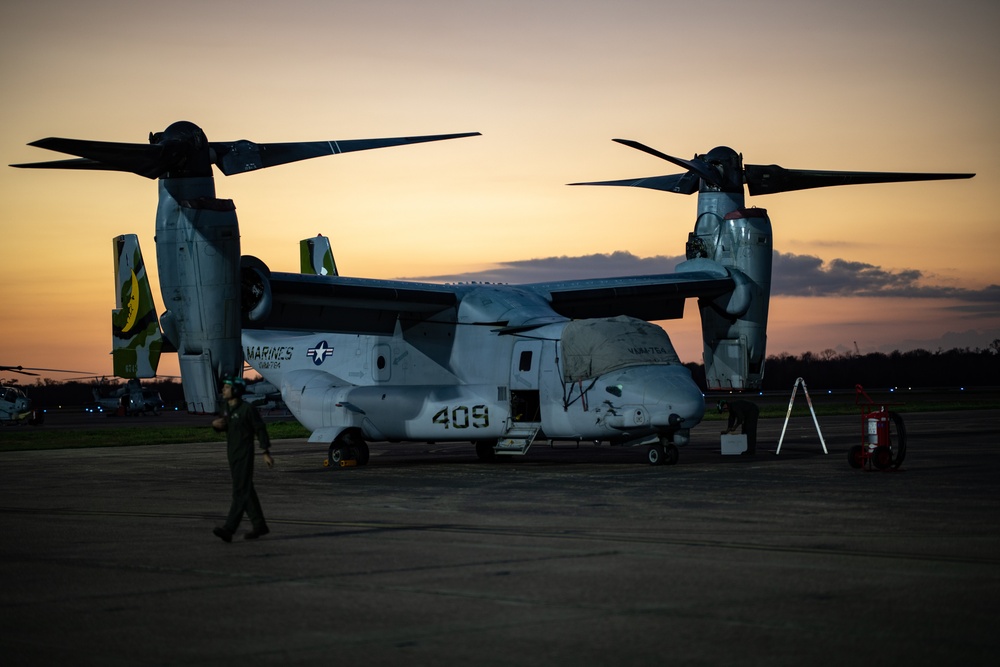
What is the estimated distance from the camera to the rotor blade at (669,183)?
89.3 feet

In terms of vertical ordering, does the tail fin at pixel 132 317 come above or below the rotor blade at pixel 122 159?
below

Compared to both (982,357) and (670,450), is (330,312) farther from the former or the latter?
(982,357)

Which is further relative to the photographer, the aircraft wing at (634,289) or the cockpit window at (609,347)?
the aircraft wing at (634,289)

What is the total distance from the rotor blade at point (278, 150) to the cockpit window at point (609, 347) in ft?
14.3

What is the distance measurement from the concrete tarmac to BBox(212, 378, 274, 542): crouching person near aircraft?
27 centimetres

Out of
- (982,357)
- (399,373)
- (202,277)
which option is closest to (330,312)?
(399,373)

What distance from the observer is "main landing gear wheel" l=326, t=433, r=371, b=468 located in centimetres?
2483

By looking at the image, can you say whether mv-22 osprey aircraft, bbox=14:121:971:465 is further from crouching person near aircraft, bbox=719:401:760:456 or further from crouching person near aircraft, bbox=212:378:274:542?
crouching person near aircraft, bbox=212:378:274:542

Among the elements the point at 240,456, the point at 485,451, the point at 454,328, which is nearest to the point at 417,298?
the point at 454,328

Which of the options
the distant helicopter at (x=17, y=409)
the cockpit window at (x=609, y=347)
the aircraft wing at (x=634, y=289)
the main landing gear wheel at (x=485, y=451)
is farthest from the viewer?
the distant helicopter at (x=17, y=409)

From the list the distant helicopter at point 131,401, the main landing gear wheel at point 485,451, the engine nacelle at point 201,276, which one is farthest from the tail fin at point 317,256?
the distant helicopter at point 131,401

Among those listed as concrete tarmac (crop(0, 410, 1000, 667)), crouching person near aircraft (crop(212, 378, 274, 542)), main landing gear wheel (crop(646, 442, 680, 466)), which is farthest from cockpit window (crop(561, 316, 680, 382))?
crouching person near aircraft (crop(212, 378, 274, 542))

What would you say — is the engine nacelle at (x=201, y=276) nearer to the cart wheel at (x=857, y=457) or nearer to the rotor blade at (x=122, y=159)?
the rotor blade at (x=122, y=159)

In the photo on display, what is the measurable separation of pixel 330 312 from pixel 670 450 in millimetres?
7549
